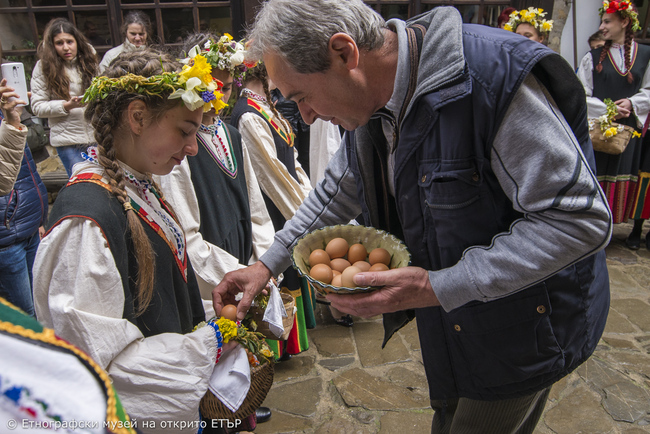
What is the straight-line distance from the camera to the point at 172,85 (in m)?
1.70

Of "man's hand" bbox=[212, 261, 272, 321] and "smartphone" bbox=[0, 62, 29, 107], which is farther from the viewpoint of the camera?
"smartphone" bbox=[0, 62, 29, 107]

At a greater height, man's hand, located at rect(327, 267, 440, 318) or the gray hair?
the gray hair

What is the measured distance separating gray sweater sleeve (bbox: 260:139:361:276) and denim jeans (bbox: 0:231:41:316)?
203 centimetres

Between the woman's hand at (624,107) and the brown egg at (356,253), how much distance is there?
4333mm

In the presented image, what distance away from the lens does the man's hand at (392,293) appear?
4.51 ft

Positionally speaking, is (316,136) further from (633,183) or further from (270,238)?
(633,183)

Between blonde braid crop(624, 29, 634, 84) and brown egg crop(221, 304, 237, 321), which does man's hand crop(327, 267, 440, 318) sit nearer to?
brown egg crop(221, 304, 237, 321)

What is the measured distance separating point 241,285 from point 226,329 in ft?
0.85

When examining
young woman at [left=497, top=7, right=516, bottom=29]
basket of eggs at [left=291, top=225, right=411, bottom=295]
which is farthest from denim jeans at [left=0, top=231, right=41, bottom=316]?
young woman at [left=497, top=7, right=516, bottom=29]

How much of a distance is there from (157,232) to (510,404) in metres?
1.37

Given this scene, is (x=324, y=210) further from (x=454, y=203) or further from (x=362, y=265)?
(x=454, y=203)

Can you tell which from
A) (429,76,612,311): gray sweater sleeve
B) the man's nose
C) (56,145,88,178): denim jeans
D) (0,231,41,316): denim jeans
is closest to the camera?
(429,76,612,311): gray sweater sleeve

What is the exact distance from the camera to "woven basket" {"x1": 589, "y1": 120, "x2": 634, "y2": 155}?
15.3 ft

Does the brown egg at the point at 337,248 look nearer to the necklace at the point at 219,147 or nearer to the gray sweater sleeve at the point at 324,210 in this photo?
the gray sweater sleeve at the point at 324,210
